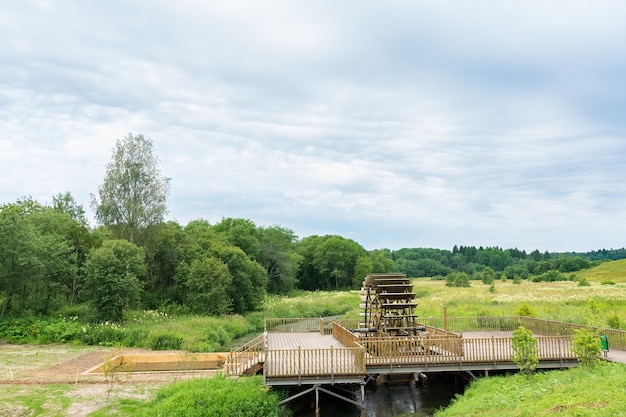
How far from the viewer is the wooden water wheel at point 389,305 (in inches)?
947

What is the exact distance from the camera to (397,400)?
2073 centimetres

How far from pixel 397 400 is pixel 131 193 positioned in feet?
103

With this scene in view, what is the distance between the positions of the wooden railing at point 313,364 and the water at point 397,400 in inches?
84.8

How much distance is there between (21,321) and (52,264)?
4.33 meters

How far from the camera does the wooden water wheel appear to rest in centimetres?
2406

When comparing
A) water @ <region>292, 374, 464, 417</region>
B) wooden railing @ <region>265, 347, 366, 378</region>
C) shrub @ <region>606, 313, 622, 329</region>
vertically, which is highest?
shrub @ <region>606, 313, 622, 329</region>

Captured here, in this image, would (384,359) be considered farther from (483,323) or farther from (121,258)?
(121,258)

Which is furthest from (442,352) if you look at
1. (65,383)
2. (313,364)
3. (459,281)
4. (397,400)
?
(459,281)

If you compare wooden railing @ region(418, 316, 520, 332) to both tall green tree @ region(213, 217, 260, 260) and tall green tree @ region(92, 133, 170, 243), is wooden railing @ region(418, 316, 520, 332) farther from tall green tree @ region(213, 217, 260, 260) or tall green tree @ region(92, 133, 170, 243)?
tall green tree @ region(213, 217, 260, 260)

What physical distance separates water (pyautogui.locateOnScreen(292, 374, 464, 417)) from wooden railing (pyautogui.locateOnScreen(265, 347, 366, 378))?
215 centimetres

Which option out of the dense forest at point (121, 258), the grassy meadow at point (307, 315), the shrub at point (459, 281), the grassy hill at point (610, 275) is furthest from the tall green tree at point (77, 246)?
the grassy hill at point (610, 275)

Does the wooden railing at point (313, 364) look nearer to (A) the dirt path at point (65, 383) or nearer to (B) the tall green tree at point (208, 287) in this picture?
(A) the dirt path at point (65, 383)

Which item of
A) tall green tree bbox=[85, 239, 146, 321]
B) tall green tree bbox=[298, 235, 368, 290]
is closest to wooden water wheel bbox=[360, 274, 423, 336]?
tall green tree bbox=[85, 239, 146, 321]

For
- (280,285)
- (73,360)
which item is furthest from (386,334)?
(280,285)
